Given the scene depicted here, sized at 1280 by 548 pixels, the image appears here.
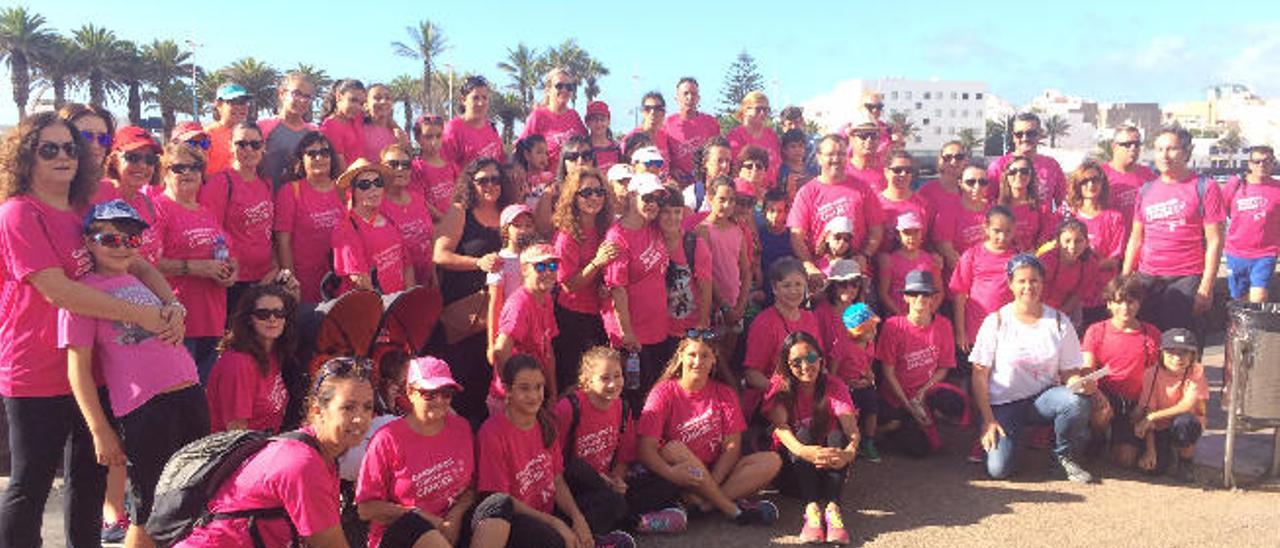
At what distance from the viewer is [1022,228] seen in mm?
7711

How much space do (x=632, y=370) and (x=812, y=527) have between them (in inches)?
58.3

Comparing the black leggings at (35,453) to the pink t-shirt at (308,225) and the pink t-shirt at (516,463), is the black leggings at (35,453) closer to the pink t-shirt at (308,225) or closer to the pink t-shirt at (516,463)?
the pink t-shirt at (516,463)

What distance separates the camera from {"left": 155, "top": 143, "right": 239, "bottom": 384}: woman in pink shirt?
5.14 meters

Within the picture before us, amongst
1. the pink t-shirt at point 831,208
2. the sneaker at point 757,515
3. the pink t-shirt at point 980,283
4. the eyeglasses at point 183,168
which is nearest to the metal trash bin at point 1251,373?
the pink t-shirt at point 980,283

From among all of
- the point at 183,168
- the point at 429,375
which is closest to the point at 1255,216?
the point at 429,375

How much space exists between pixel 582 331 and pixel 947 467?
9.02ft

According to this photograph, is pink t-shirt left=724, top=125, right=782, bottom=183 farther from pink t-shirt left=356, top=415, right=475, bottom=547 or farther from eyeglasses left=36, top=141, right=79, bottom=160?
eyeglasses left=36, top=141, right=79, bottom=160

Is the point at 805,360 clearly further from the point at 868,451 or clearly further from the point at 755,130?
the point at 755,130

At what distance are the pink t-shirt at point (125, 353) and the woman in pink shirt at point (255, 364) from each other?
2.27ft

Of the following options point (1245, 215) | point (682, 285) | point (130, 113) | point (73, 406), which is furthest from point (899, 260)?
point (130, 113)

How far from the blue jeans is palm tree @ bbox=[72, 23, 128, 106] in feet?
197

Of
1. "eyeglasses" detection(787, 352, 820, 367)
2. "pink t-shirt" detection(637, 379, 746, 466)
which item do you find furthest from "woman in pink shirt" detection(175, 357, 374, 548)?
"eyeglasses" detection(787, 352, 820, 367)

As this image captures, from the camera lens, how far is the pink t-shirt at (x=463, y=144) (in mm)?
7992

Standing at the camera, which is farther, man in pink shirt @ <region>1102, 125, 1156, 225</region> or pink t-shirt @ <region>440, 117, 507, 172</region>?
man in pink shirt @ <region>1102, 125, 1156, 225</region>
